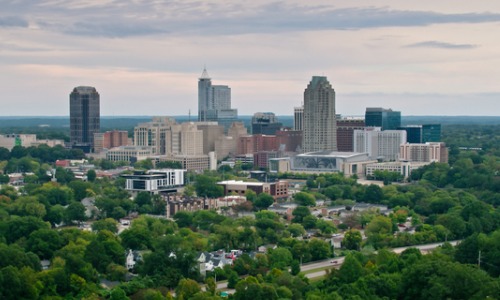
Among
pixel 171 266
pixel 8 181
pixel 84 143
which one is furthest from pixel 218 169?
pixel 171 266

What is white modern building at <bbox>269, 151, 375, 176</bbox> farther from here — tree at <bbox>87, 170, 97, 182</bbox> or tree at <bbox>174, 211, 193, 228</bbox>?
tree at <bbox>174, 211, 193, 228</bbox>

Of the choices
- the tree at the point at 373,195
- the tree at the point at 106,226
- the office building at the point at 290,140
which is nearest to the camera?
the tree at the point at 106,226

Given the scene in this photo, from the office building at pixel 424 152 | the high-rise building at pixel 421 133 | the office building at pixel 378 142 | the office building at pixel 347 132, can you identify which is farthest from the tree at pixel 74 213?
the high-rise building at pixel 421 133

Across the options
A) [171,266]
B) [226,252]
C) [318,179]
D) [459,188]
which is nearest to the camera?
[171,266]

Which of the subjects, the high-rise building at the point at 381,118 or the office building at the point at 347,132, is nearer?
the office building at the point at 347,132

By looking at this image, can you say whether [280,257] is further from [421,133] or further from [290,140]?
[421,133]

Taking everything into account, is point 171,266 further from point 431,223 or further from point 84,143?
point 84,143

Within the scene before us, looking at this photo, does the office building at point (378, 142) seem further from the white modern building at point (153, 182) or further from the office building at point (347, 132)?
the white modern building at point (153, 182)
